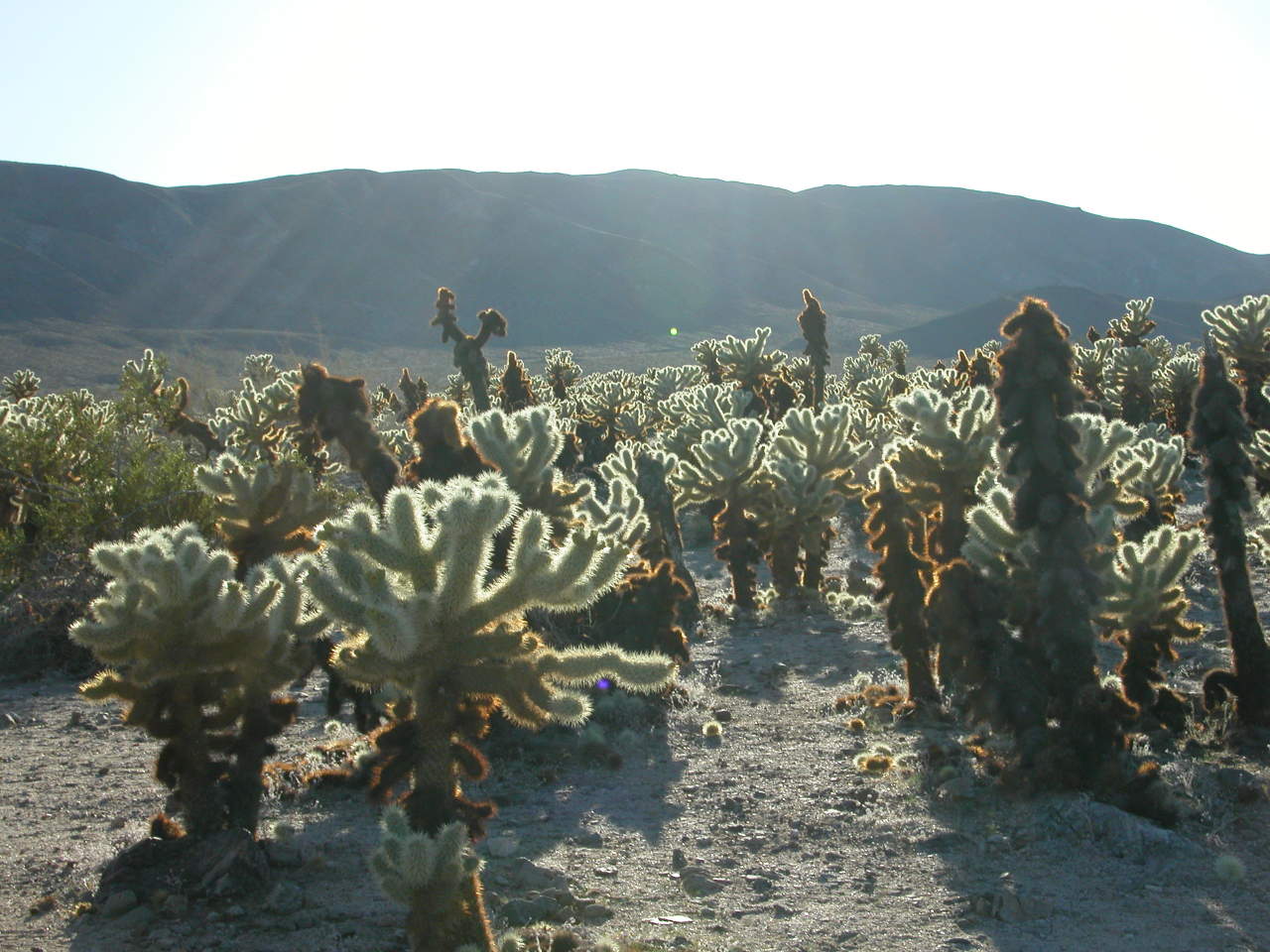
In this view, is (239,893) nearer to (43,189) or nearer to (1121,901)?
(1121,901)

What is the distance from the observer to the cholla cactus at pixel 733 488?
13.7 m

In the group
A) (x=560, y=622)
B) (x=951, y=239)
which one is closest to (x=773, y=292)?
(x=951, y=239)

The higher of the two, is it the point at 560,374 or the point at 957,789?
the point at 560,374

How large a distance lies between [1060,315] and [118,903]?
336 feet

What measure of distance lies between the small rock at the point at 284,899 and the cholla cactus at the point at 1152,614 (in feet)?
18.8

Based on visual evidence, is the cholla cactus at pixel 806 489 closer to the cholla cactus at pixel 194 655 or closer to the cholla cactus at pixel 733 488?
the cholla cactus at pixel 733 488

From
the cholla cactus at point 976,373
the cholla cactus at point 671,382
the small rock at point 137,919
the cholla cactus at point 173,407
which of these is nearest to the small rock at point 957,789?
the small rock at point 137,919

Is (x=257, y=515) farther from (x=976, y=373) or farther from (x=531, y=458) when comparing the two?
(x=976, y=373)

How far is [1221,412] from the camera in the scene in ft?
25.7

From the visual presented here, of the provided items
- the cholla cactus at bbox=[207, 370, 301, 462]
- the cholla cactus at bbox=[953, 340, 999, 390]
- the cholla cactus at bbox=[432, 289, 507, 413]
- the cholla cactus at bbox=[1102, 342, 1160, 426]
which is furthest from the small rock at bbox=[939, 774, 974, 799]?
the cholla cactus at bbox=[1102, 342, 1160, 426]

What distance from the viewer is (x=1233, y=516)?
7875 mm

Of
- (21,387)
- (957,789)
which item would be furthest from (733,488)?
(21,387)

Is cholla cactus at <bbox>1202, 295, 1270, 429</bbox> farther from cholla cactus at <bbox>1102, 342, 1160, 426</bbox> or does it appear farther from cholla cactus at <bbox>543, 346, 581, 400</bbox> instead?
cholla cactus at <bbox>543, 346, 581, 400</bbox>

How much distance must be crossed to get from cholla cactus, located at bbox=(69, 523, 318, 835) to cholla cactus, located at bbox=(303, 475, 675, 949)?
1483mm
